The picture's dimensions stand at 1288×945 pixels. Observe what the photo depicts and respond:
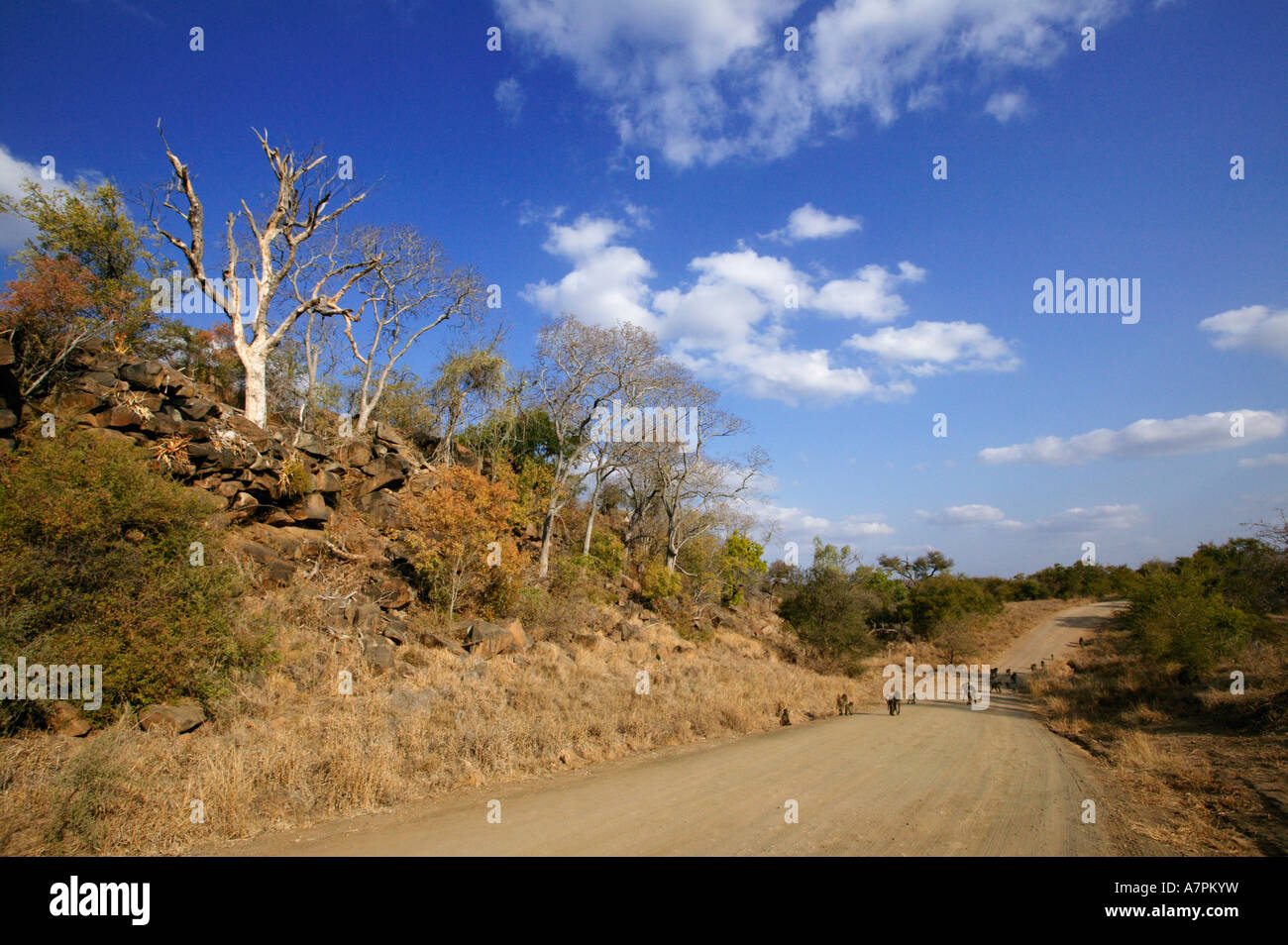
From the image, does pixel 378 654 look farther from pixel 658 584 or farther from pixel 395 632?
pixel 658 584

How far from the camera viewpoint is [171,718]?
851cm

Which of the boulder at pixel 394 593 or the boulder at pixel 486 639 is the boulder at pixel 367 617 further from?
the boulder at pixel 486 639

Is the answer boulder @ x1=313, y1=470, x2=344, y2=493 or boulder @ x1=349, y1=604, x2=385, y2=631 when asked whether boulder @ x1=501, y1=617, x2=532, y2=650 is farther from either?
boulder @ x1=313, y1=470, x2=344, y2=493

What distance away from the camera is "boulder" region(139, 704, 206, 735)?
840cm

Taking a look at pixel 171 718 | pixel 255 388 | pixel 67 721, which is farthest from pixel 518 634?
pixel 255 388

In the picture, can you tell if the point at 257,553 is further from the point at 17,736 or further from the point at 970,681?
the point at 970,681

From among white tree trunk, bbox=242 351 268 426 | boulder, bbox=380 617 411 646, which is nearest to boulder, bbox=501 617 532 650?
boulder, bbox=380 617 411 646

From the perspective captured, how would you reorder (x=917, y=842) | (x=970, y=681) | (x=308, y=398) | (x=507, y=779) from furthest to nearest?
(x=970, y=681) → (x=308, y=398) → (x=507, y=779) → (x=917, y=842)

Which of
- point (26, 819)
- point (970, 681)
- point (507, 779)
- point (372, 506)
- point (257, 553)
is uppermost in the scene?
point (372, 506)

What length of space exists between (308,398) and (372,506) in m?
7.66
